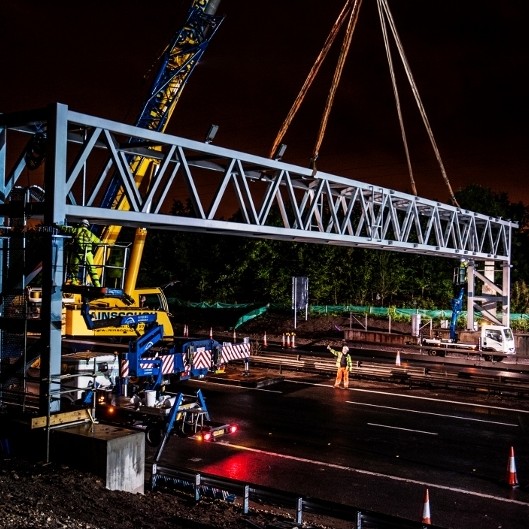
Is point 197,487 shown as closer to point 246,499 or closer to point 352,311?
point 246,499

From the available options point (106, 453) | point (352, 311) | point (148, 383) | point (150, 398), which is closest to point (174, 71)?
point (148, 383)

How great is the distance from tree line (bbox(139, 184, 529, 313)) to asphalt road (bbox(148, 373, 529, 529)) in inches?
1210

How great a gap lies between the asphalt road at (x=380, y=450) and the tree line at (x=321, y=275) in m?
30.7

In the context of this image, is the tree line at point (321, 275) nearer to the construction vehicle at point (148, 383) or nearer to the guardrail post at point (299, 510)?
the construction vehicle at point (148, 383)

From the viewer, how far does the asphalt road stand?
40.7 ft

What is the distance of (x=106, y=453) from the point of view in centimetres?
1023

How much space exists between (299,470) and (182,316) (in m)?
41.5

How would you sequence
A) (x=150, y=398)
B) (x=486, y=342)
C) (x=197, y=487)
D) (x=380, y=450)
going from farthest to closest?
(x=486, y=342), (x=150, y=398), (x=380, y=450), (x=197, y=487)

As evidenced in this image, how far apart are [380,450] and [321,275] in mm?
38637

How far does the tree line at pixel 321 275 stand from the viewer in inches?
2133

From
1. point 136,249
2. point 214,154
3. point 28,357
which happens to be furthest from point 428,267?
point 28,357

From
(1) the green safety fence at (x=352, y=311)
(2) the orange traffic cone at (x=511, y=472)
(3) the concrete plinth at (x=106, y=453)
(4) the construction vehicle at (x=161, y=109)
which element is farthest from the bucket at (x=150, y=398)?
(1) the green safety fence at (x=352, y=311)

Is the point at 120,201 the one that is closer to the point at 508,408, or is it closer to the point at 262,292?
the point at 508,408

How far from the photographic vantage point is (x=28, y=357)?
38.5 feet
